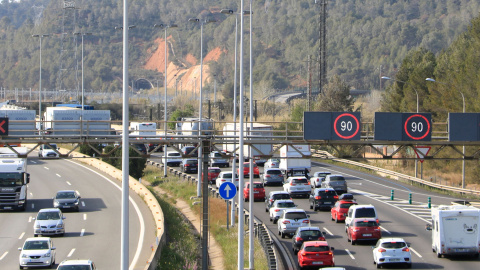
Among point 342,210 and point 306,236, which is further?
point 342,210

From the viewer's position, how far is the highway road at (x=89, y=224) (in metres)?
30.0

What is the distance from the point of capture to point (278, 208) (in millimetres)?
38531

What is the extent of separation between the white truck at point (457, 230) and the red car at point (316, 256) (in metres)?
4.97

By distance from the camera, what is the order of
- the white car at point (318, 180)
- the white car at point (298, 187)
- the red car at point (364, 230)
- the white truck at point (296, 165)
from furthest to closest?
1. the white truck at point (296, 165)
2. the white car at point (318, 180)
3. the white car at point (298, 187)
4. the red car at point (364, 230)

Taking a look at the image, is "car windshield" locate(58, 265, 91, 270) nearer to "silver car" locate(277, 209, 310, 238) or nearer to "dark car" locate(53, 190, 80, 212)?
"silver car" locate(277, 209, 310, 238)

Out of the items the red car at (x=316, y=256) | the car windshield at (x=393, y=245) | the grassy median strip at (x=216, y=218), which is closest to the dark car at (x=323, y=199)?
the grassy median strip at (x=216, y=218)

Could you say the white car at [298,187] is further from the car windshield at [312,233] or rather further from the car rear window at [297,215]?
the car windshield at [312,233]

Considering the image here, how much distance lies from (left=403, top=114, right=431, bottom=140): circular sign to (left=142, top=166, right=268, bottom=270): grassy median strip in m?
7.69

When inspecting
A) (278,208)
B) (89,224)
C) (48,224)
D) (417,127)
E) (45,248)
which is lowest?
(89,224)

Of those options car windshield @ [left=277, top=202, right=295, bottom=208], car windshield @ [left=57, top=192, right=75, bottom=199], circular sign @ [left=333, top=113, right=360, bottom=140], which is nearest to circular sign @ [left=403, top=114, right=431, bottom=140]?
circular sign @ [left=333, top=113, right=360, bottom=140]

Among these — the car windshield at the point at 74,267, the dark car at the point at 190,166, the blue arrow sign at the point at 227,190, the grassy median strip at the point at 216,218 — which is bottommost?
the grassy median strip at the point at 216,218

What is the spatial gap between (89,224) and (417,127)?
18.9 metres

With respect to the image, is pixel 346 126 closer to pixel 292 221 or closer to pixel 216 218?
pixel 292 221

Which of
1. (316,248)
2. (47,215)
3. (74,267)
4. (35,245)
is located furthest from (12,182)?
(316,248)
